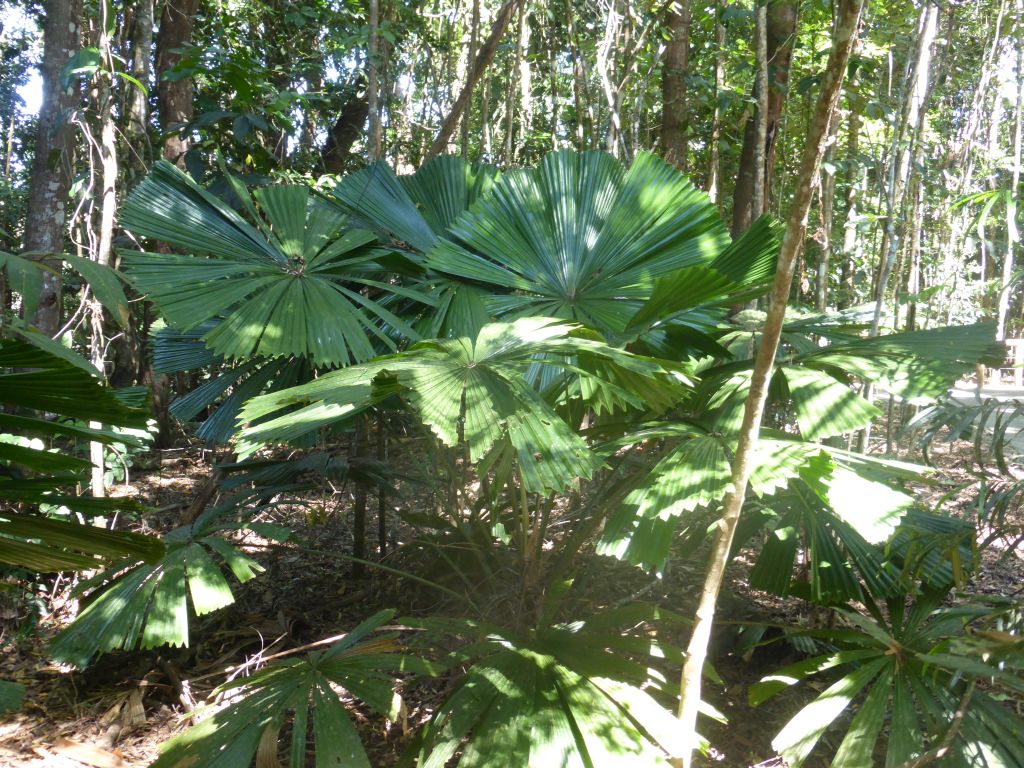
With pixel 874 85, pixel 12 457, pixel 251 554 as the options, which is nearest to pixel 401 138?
pixel 874 85

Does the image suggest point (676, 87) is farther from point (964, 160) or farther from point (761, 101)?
point (964, 160)

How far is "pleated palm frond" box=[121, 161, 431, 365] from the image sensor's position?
8.24 ft

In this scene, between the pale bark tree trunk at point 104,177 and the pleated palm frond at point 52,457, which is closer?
the pleated palm frond at point 52,457

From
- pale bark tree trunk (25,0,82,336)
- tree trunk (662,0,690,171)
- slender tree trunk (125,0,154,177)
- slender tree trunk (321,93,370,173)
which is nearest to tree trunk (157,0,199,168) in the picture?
slender tree trunk (125,0,154,177)

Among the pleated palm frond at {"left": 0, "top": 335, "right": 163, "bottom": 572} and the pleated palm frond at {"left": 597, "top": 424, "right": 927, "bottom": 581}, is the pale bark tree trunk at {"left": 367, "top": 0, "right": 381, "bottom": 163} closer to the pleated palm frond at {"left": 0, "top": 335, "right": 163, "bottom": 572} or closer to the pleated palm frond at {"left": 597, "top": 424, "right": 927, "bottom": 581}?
the pleated palm frond at {"left": 597, "top": 424, "right": 927, "bottom": 581}

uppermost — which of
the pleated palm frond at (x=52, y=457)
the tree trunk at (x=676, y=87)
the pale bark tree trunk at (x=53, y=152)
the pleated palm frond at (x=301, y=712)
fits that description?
the tree trunk at (x=676, y=87)

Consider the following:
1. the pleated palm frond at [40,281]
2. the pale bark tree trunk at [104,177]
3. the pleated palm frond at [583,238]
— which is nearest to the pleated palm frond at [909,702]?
the pleated palm frond at [583,238]

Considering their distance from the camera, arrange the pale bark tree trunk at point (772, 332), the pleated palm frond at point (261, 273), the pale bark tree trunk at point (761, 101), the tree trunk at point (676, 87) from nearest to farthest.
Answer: the pale bark tree trunk at point (772, 332)
the pleated palm frond at point (261, 273)
the pale bark tree trunk at point (761, 101)
the tree trunk at point (676, 87)

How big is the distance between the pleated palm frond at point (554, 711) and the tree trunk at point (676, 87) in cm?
378

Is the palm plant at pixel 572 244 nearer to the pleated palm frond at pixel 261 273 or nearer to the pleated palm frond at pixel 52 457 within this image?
the pleated palm frond at pixel 261 273

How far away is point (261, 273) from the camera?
2787 millimetres

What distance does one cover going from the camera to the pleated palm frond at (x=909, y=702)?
1.97 meters

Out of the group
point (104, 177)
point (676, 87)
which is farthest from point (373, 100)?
point (676, 87)

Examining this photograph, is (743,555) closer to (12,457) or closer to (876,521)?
(876,521)
